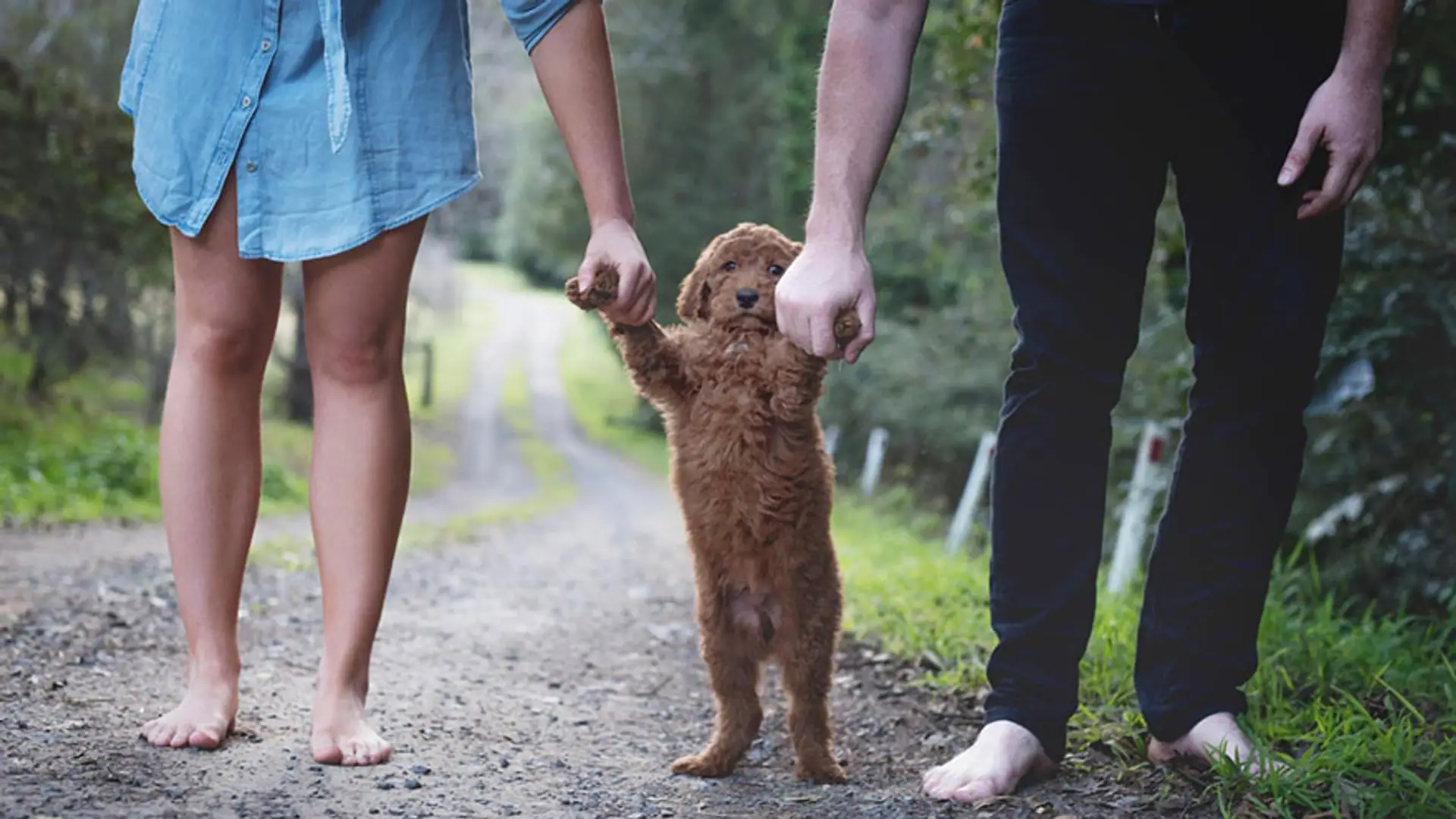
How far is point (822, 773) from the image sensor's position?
2.69m

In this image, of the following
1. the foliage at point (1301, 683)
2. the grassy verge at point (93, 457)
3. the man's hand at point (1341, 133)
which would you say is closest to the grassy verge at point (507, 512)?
the grassy verge at point (93, 457)

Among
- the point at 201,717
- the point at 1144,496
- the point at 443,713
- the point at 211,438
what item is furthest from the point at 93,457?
the point at 201,717

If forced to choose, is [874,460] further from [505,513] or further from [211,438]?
[211,438]

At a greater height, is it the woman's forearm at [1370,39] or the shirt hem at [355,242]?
the woman's forearm at [1370,39]

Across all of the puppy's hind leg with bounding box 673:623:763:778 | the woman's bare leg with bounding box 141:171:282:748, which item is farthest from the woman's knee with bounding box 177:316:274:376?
the puppy's hind leg with bounding box 673:623:763:778

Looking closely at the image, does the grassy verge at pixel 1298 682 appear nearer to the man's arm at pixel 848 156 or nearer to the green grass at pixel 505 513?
the man's arm at pixel 848 156

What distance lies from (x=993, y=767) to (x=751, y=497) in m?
0.70

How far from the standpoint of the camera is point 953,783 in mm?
2367

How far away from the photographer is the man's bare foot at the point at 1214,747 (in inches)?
91.6

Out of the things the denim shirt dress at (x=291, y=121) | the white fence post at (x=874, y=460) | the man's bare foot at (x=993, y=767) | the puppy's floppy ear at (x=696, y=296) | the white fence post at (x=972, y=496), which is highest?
the denim shirt dress at (x=291, y=121)

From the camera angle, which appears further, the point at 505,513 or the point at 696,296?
the point at 505,513

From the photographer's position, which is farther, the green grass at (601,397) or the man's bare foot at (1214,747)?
the green grass at (601,397)

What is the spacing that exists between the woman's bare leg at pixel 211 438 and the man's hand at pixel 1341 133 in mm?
1973

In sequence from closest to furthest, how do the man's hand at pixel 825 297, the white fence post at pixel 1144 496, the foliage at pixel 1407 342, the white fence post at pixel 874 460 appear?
the man's hand at pixel 825 297 → the foliage at pixel 1407 342 → the white fence post at pixel 1144 496 → the white fence post at pixel 874 460
